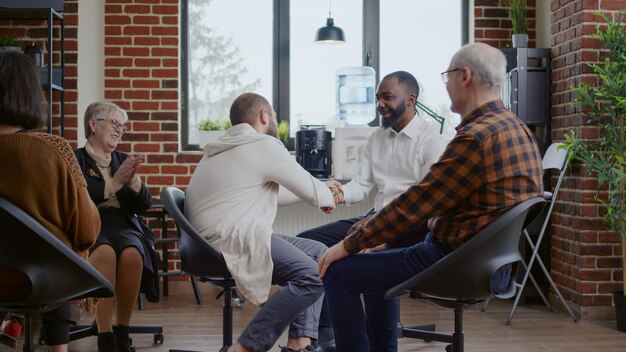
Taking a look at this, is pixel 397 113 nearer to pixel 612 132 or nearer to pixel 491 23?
pixel 612 132

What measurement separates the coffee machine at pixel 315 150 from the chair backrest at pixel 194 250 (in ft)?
5.95

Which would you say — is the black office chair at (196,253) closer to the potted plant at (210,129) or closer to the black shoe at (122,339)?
the black shoe at (122,339)

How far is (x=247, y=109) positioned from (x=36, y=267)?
4.12 feet

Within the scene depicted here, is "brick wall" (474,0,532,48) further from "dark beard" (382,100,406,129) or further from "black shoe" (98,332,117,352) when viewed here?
"black shoe" (98,332,117,352)

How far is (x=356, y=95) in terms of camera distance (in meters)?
5.50

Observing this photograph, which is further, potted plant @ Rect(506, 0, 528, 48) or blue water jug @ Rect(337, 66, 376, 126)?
blue water jug @ Rect(337, 66, 376, 126)

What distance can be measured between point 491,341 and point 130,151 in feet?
9.11

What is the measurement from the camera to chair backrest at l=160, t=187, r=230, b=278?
2840 mm

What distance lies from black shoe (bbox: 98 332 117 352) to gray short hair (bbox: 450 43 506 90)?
1.94 metres

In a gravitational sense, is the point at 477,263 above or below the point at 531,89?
below

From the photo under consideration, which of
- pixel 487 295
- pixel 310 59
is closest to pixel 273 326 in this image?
pixel 487 295

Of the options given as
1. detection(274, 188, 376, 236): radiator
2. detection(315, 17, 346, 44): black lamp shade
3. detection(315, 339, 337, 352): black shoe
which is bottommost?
detection(315, 339, 337, 352): black shoe

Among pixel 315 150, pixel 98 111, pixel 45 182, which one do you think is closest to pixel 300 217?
pixel 315 150

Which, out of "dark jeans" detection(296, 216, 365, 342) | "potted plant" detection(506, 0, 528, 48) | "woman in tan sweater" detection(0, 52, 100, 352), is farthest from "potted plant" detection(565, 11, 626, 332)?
"woman in tan sweater" detection(0, 52, 100, 352)
